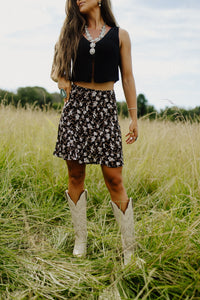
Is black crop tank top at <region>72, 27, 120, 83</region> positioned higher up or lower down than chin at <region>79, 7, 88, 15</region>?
lower down

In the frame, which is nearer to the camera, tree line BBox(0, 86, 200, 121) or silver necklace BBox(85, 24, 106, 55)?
silver necklace BBox(85, 24, 106, 55)

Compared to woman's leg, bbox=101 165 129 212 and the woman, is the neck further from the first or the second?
woman's leg, bbox=101 165 129 212

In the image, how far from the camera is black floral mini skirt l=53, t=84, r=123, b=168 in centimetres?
207

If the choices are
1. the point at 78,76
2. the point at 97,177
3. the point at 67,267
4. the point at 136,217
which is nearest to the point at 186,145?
the point at 97,177

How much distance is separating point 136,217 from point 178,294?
1022 mm

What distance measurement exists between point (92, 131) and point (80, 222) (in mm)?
748

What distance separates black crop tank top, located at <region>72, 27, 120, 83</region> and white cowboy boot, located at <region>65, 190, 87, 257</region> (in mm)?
883

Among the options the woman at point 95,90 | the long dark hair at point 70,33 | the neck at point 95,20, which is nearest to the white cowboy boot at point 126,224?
the woman at point 95,90

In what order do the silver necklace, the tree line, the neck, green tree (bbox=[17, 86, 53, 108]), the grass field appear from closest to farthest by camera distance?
the grass field, the silver necklace, the neck, the tree line, green tree (bbox=[17, 86, 53, 108])

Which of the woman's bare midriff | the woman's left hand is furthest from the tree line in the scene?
the woman's bare midriff

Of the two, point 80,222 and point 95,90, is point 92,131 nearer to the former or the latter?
point 95,90

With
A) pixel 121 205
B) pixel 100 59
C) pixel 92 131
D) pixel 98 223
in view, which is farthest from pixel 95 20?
pixel 98 223

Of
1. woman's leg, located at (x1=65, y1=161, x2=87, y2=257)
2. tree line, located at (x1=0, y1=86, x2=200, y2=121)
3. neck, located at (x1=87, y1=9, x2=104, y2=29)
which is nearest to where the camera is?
neck, located at (x1=87, y1=9, x2=104, y2=29)

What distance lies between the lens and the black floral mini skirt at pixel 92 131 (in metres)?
2.07
